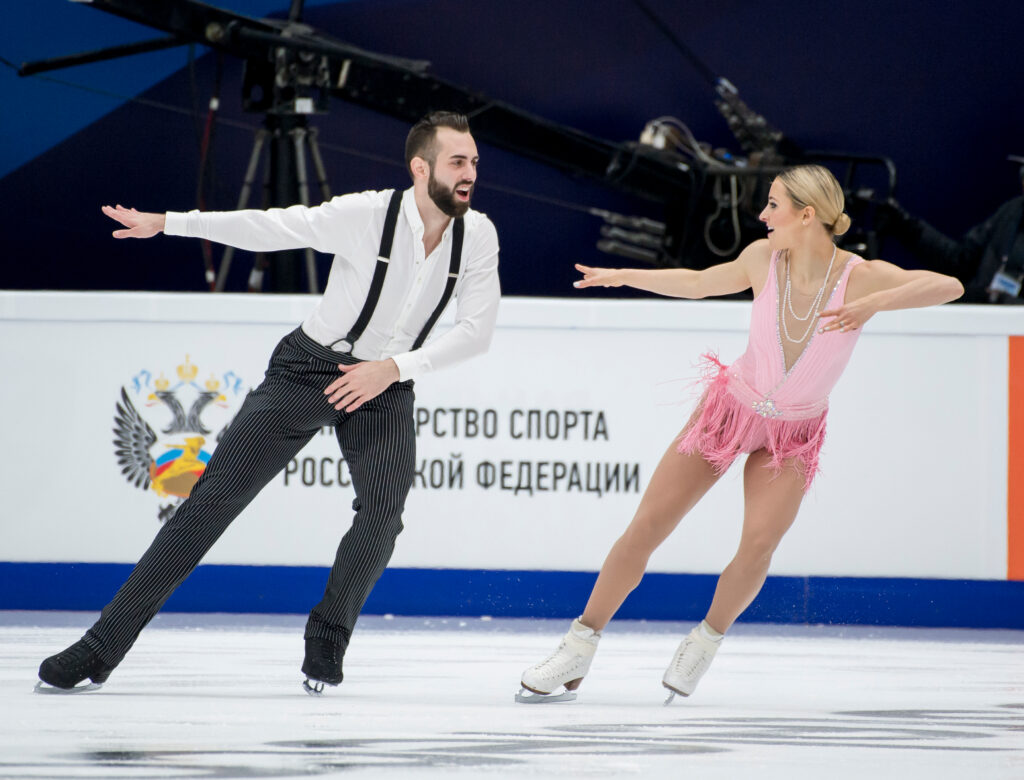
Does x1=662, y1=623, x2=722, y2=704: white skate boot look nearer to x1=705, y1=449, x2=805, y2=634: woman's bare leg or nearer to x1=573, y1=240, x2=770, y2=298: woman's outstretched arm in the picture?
x1=705, y1=449, x2=805, y2=634: woman's bare leg

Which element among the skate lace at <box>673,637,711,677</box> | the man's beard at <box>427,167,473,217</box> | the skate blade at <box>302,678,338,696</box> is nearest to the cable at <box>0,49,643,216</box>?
the man's beard at <box>427,167,473,217</box>

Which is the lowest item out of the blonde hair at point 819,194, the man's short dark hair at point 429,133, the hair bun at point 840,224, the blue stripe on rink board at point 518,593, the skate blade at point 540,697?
the blue stripe on rink board at point 518,593

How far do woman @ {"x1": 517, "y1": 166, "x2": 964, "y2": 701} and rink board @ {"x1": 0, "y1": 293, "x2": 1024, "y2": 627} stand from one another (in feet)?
4.94

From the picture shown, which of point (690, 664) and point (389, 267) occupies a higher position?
point (389, 267)

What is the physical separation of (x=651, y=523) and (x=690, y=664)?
30cm

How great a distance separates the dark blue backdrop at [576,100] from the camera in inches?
254

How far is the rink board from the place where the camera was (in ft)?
14.5

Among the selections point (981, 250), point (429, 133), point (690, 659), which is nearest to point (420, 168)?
point (429, 133)

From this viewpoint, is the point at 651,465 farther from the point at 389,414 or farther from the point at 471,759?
the point at 471,759

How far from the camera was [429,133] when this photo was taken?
2.92 meters

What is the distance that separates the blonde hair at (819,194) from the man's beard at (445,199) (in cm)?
67

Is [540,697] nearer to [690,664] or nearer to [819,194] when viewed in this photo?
[690,664]

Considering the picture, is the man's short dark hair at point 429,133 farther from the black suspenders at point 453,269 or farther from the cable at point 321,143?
the cable at point 321,143

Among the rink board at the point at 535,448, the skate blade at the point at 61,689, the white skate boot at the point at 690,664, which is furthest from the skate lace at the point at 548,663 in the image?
the rink board at the point at 535,448
